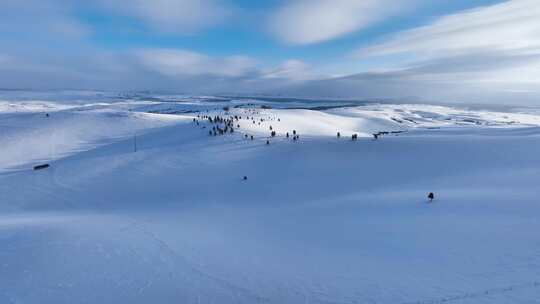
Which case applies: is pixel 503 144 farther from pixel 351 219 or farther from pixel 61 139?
pixel 61 139

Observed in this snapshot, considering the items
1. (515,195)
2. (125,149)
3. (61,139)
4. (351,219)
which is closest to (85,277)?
(351,219)

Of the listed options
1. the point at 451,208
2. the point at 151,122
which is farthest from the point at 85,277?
the point at 151,122

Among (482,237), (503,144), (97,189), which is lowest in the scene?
(97,189)

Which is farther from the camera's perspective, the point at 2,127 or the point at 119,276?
the point at 2,127

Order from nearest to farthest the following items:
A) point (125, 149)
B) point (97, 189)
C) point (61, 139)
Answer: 1. point (97, 189)
2. point (125, 149)
3. point (61, 139)

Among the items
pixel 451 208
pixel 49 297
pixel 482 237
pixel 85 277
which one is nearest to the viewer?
pixel 49 297

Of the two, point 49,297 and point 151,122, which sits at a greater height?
point 151,122

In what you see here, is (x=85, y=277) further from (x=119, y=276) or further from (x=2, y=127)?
(x=2, y=127)
